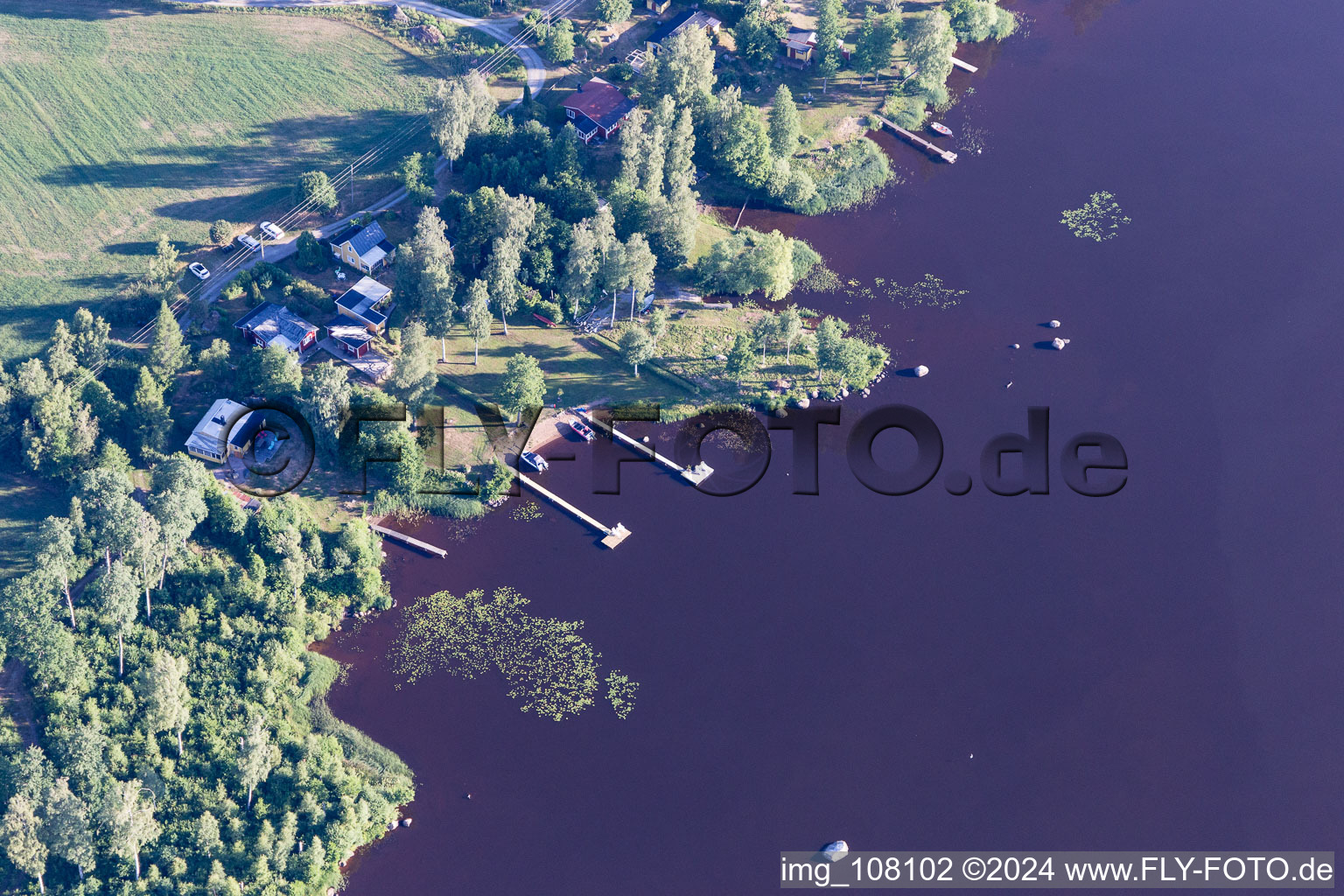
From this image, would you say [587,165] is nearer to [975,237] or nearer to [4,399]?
[975,237]

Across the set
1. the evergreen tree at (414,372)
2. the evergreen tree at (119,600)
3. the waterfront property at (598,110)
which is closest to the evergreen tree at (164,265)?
the evergreen tree at (414,372)

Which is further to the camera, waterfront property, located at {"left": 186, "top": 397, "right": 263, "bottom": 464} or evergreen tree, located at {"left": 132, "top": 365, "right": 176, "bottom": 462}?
waterfront property, located at {"left": 186, "top": 397, "right": 263, "bottom": 464}

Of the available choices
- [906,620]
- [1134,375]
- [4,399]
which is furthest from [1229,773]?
[4,399]

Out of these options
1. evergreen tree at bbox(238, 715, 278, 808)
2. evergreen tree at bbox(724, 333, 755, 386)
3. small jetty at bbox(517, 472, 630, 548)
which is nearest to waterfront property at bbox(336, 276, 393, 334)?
small jetty at bbox(517, 472, 630, 548)

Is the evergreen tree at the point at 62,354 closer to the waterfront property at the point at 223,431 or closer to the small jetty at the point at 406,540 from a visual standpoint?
the waterfront property at the point at 223,431

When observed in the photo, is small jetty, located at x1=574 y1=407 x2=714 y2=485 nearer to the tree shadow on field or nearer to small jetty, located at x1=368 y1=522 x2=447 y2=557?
small jetty, located at x1=368 y1=522 x2=447 y2=557

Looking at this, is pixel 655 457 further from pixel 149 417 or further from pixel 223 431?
pixel 149 417

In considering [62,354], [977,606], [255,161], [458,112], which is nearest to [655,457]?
[977,606]
